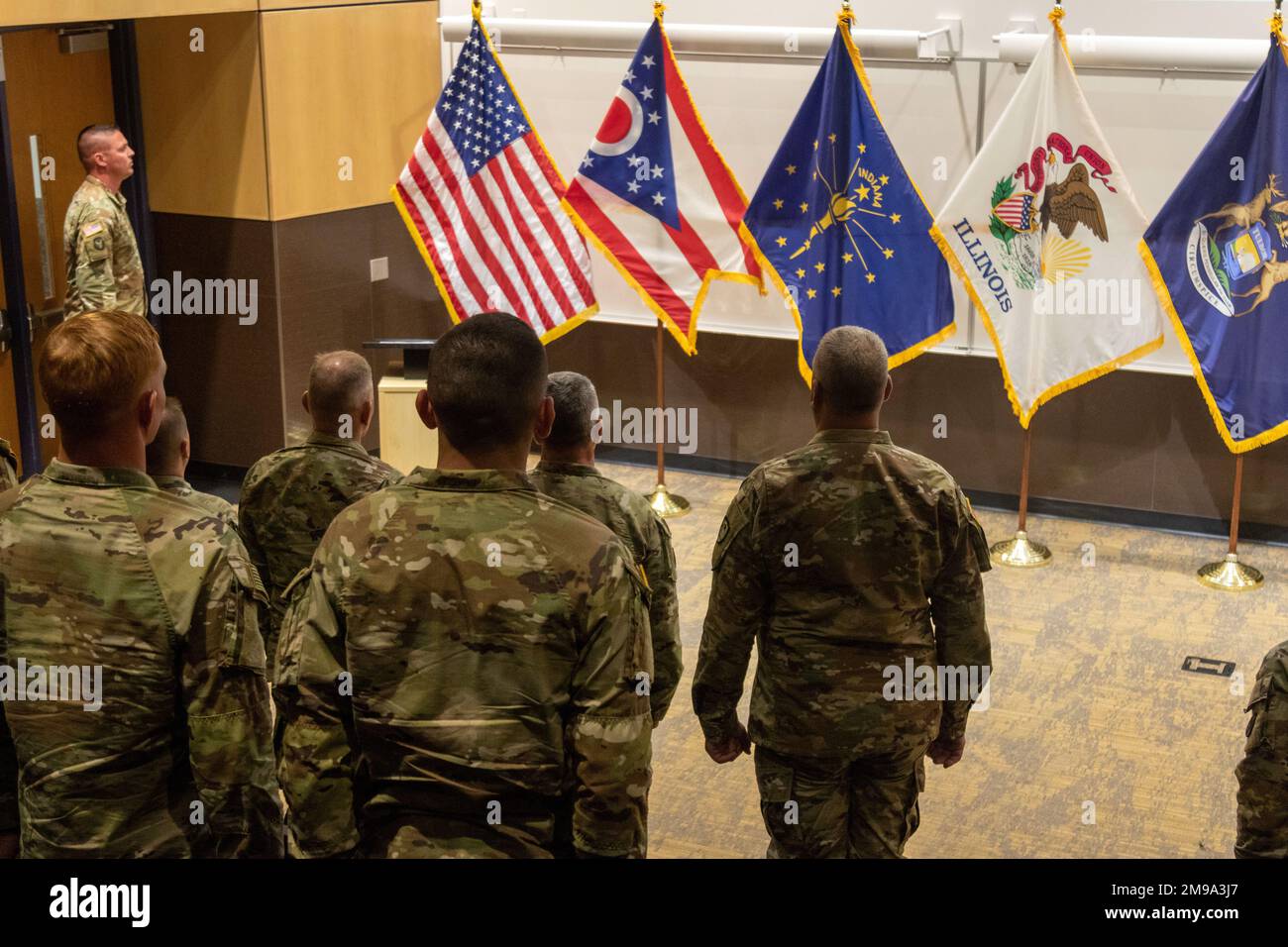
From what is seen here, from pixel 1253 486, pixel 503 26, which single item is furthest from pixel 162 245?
pixel 1253 486

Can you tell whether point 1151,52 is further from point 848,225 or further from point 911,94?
point 848,225

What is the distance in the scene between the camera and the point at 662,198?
7199 mm

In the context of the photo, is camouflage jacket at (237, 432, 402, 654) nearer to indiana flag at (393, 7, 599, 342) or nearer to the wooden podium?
the wooden podium

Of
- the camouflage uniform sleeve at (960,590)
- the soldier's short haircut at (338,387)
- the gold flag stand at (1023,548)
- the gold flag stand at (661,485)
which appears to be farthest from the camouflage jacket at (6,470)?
the gold flag stand at (1023,548)

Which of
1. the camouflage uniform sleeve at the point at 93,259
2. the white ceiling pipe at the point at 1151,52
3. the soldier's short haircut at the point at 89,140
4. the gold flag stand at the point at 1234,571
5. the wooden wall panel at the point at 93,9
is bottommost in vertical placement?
the gold flag stand at the point at 1234,571

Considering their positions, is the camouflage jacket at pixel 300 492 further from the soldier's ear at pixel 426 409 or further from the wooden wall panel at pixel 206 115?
the wooden wall panel at pixel 206 115

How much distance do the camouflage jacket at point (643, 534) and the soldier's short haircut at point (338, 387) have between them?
1.95ft

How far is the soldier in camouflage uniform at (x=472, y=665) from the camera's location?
2.26 m

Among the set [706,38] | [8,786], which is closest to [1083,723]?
[8,786]

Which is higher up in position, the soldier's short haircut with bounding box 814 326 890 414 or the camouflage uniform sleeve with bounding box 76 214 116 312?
the camouflage uniform sleeve with bounding box 76 214 116 312

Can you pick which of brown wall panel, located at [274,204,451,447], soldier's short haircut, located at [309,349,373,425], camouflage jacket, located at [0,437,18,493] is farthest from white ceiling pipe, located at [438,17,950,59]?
camouflage jacket, located at [0,437,18,493]

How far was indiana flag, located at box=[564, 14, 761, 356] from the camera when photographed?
7121 millimetres

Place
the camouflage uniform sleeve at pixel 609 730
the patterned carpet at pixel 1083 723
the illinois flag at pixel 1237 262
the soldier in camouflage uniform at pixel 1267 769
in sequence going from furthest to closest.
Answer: the illinois flag at pixel 1237 262
the patterned carpet at pixel 1083 723
the soldier in camouflage uniform at pixel 1267 769
the camouflage uniform sleeve at pixel 609 730

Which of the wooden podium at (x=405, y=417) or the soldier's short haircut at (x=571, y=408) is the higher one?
the soldier's short haircut at (x=571, y=408)
